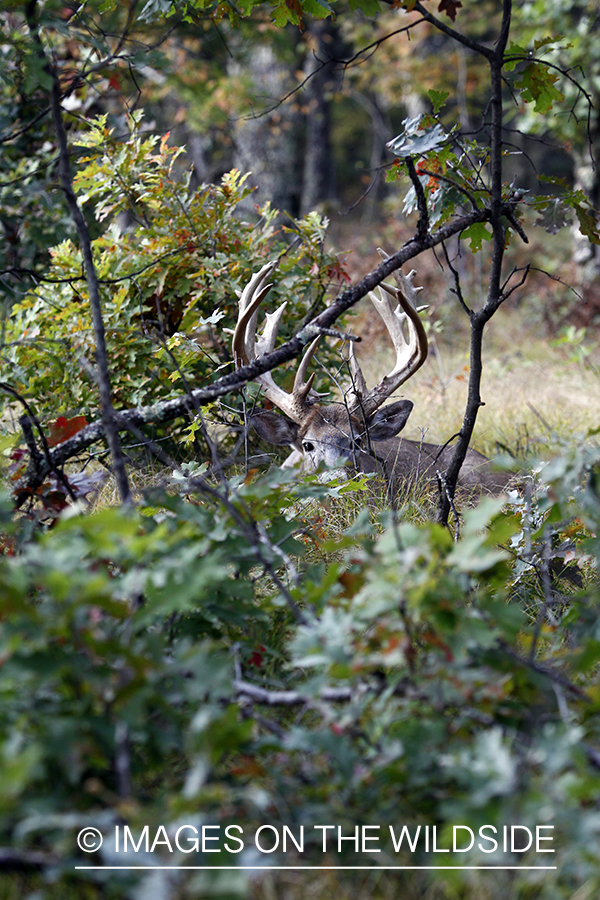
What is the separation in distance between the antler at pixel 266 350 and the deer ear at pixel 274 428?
0.08m

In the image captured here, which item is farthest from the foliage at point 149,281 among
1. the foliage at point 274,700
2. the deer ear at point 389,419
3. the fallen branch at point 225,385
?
the foliage at point 274,700

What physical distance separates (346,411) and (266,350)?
583 millimetres

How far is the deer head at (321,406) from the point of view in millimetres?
3990

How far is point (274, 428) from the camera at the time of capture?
4.08 m

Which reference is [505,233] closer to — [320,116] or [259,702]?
[259,702]

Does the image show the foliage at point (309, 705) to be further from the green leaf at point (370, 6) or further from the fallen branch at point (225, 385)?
the green leaf at point (370, 6)

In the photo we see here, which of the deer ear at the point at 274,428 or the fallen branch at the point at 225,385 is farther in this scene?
the deer ear at the point at 274,428

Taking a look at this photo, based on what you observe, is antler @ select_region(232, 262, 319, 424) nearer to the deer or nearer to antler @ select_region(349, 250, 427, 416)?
the deer

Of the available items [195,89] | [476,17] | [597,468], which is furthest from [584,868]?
[476,17]

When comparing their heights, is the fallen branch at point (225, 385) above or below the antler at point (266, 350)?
below

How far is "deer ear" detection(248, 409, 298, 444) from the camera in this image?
13.1ft

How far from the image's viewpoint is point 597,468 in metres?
2.18

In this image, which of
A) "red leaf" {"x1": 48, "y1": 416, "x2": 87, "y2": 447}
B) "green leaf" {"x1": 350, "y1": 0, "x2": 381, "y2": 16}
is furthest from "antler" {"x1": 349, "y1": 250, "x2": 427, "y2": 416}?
"red leaf" {"x1": 48, "y1": 416, "x2": 87, "y2": 447}

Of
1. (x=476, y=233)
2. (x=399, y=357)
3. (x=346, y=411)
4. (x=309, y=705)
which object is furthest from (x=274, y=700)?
(x=399, y=357)
